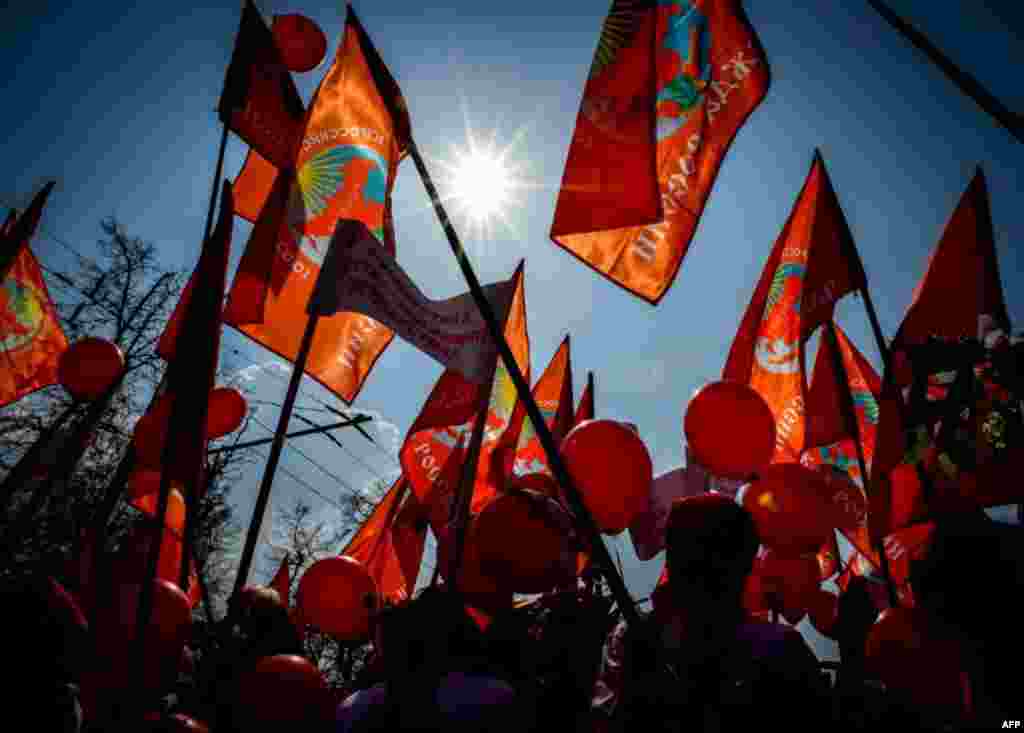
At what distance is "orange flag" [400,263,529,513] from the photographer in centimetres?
615

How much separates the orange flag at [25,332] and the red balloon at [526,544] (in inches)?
229

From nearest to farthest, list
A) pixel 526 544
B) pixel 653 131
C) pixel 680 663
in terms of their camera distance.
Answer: pixel 680 663, pixel 526 544, pixel 653 131

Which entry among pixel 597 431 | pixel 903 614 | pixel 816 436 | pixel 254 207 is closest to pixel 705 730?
pixel 903 614

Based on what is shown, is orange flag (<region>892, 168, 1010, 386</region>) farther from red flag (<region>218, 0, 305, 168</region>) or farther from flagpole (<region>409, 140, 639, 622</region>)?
red flag (<region>218, 0, 305, 168</region>)

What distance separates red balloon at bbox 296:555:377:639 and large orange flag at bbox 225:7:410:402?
2.16 metres

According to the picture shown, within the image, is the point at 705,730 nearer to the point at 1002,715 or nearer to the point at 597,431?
the point at 1002,715

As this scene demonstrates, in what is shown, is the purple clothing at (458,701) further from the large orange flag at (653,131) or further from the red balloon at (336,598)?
the red balloon at (336,598)

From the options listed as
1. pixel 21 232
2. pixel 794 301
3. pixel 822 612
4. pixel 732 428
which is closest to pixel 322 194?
pixel 21 232

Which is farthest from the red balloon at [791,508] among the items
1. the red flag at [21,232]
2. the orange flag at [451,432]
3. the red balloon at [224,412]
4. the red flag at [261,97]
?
the red flag at [21,232]

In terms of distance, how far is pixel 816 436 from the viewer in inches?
235

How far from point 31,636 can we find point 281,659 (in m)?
1.30

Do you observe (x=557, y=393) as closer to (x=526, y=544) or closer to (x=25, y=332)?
(x=526, y=544)

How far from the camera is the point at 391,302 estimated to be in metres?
3.37

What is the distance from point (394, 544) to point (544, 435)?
5.83 metres
